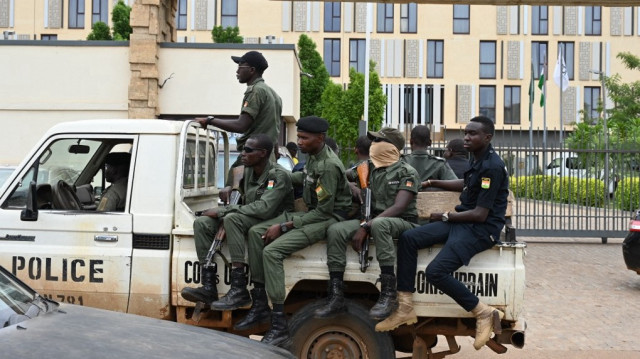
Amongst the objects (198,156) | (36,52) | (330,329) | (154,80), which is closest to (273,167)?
(198,156)

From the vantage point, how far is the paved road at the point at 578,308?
7.95 m

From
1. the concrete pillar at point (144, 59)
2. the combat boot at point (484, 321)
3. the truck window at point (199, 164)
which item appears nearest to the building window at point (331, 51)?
the concrete pillar at point (144, 59)

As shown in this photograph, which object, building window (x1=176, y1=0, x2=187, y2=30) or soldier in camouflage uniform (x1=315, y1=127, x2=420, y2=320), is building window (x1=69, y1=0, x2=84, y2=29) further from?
soldier in camouflage uniform (x1=315, y1=127, x2=420, y2=320)

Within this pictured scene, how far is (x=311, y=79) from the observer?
3684 cm

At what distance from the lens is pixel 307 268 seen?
18.8ft

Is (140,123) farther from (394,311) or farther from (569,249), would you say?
(569,249)

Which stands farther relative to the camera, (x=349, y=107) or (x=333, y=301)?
(x=349, y=107)

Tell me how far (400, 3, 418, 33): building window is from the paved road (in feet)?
110

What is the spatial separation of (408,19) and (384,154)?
43.6 meters

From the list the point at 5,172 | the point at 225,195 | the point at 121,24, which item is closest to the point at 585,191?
the point at 5,172

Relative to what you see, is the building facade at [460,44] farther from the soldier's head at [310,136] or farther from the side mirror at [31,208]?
the side mirror at [31,208]

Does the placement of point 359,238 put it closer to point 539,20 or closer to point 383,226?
point 383,226

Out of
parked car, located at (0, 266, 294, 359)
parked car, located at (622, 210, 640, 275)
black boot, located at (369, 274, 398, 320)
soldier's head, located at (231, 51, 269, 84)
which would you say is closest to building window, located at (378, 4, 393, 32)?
parked car, located at (622, 210, 640, 275)

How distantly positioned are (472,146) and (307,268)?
151cm
